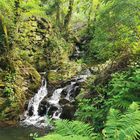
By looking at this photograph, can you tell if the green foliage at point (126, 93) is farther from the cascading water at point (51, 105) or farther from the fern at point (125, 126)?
the cascading water at point (51, 105)

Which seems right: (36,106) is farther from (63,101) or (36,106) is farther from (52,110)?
(63,101)

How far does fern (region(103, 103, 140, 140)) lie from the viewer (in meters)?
4.05

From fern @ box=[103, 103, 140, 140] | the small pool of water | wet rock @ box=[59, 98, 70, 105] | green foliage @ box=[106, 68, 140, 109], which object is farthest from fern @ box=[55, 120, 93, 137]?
wet rock @ box=[59, 98, 70, 105]

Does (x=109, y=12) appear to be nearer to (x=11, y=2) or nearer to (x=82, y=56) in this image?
(x=11, y=2)

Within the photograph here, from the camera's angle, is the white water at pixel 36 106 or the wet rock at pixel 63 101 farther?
the wet rock at pixel 63 101

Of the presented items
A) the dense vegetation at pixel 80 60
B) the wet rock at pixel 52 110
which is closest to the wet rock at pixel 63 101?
the wet rock at pixel 52 110

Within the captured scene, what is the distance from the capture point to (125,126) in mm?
4215

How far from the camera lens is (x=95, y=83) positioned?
345 inches

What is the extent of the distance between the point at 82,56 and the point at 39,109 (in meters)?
8.75

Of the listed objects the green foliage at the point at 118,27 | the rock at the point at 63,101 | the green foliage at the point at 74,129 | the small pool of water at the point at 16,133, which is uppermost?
the green foliage at the point at 118,27

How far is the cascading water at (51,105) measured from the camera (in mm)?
14109

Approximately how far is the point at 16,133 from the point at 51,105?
12.1 ft

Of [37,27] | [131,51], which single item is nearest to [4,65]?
[37,27]

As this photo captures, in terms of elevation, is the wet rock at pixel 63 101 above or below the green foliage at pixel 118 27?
below
